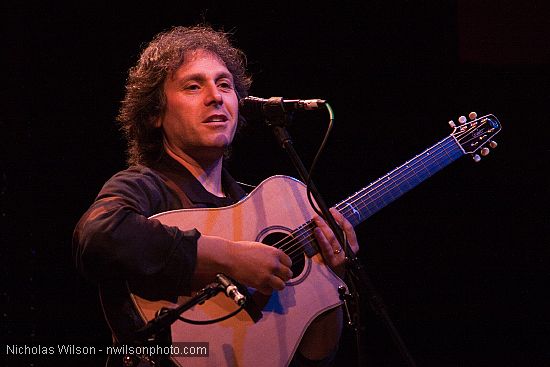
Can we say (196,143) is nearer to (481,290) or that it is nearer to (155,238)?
(155,238)

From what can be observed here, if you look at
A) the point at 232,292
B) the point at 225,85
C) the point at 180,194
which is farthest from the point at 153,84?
the point at 232,292

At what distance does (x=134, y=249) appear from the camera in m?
2.17

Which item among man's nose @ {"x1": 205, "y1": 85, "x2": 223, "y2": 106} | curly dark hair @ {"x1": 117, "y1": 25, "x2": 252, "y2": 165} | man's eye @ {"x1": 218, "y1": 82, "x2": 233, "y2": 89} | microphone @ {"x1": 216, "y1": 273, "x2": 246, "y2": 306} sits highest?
curly dark hair @ {"x1": 117, "y1": 25, "x2": 252, "y2": 165}

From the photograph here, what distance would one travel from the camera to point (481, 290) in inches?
162

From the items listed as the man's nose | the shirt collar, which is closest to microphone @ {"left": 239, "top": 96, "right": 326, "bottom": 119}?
the man's nose

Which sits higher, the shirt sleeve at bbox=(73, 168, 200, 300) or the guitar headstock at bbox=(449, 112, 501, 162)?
the guitar headstock at bbox=(449, 112, 501, 162)

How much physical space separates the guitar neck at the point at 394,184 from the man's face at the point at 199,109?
648 millimetres

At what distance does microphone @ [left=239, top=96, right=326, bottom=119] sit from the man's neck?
0.54 m

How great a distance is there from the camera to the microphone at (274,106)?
91.1 inches

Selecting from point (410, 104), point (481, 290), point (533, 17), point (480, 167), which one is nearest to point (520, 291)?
A: point (481, 290)

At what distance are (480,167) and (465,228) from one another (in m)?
0.43

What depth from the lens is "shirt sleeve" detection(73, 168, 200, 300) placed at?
216 centimetres

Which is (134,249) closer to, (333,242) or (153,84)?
(333,242)

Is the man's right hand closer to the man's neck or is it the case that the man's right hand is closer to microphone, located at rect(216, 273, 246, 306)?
microphone, located at rect(216, 273, 246, 306)
